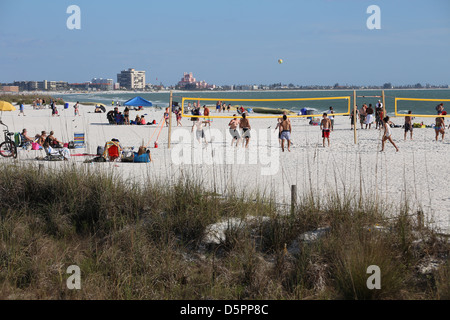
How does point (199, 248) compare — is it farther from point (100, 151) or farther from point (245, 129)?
point (245, 129)

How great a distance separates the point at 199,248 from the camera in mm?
5285

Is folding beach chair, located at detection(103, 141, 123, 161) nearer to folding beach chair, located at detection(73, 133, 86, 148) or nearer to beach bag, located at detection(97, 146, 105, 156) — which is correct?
beach bag, located at detection(97, 146, 105, 156)

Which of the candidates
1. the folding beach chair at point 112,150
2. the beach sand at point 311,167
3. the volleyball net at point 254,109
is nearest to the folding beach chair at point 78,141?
the beach sand at point 311,167

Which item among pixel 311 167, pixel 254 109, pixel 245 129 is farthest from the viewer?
pixel 254 109

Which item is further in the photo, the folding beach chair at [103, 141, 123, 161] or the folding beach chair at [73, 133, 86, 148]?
the folding beach chair at [73, 133, 86, 148]

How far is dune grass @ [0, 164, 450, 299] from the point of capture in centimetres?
434

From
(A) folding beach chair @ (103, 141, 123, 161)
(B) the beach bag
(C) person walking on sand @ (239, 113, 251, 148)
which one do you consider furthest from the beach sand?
(A) folding beach chair @ (103, 141, 123, 161)

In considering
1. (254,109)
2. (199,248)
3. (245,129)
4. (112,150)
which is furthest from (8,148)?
(254,109)

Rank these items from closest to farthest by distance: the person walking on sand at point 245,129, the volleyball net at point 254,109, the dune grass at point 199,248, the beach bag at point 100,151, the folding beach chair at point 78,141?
the dune grass at point 199,248, the beach bag at point 100,151, the person walking on sand at point 245,129, the folding beach chair at point 78,141, the volleyball net at point 254,109

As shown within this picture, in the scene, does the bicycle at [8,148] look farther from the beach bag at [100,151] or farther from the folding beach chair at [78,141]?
the folding beach chair at [78,141]

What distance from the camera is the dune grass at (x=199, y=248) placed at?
4.34 metres
